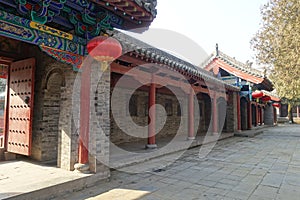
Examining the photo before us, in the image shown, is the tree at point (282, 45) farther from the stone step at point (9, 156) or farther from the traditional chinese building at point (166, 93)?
the stone step at point (9, 156)

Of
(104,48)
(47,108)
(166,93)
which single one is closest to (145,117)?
(166,93)

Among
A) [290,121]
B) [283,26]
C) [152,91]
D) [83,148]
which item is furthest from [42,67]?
[290,121]

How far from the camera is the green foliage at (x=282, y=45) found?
9.71 meters

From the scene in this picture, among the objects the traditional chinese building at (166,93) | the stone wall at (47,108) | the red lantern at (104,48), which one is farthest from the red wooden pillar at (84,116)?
the traditional chinese building at (166,93)

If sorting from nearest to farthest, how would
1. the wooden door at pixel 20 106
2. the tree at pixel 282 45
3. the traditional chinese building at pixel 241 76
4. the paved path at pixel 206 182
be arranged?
1. the paved path at pixel 206 182
2. the wooden door at pixel 20 106
3. the tree at pixel 282 45
4. the traditional chinese building at pixel 241 76

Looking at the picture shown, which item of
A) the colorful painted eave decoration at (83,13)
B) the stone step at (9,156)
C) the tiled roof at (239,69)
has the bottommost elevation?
the stone step at (9,156)

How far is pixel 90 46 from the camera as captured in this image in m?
3.77

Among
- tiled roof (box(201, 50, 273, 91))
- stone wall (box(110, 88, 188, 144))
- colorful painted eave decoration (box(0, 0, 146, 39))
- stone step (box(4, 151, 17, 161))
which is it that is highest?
tiled roof (box(201, 50, 273, 91))

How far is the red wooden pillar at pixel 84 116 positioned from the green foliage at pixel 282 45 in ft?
30.2

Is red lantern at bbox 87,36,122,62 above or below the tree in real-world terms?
below

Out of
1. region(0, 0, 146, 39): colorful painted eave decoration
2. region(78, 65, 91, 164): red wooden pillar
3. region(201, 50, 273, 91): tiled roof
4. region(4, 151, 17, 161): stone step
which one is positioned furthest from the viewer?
region(201, 50, 273, 91): tiled roof

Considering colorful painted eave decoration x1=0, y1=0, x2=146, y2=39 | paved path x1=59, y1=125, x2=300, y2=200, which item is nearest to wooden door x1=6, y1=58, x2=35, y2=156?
colorful painted eave decoration x1=0, y1=0, x2=146, y2=39

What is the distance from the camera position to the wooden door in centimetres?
481

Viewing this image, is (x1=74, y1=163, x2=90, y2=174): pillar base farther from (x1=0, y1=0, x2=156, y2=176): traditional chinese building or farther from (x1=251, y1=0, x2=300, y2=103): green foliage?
(x1=251, y1=0, x2=300, y2=103): green foliage
